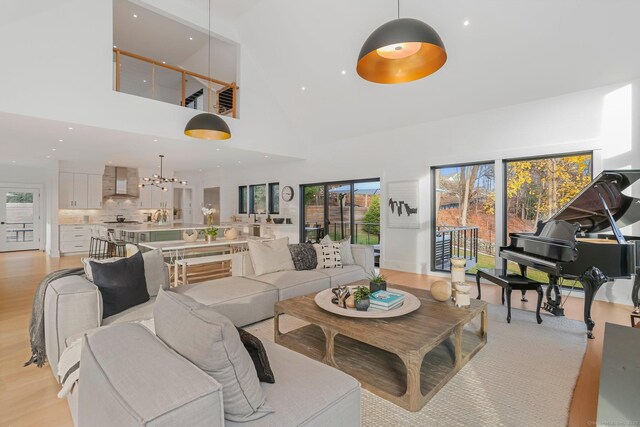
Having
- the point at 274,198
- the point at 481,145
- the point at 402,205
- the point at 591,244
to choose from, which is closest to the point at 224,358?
the point at 591,244

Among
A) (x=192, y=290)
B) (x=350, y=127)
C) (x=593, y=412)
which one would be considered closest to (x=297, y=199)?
(x=350, y=127)

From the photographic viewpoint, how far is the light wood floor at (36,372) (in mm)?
1967

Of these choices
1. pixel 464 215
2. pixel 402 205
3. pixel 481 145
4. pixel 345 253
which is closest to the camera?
pixel 345 253

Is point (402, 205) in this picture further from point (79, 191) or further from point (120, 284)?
point (79, 191)

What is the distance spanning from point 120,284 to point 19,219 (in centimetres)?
950

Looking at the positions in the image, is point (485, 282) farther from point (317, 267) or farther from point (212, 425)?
point (212, 425)

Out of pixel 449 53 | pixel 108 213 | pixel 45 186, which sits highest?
pixel 449 53

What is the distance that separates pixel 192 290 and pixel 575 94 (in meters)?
5.90

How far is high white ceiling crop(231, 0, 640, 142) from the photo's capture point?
3.88 metres

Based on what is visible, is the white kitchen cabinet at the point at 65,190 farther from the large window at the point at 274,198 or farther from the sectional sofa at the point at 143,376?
the sectional sofa at the point at 143,376

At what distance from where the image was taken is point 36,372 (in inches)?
96.9

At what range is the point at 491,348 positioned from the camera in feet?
9.49

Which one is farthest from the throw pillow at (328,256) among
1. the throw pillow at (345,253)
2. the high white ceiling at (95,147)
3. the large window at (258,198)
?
the large window at (258,198)

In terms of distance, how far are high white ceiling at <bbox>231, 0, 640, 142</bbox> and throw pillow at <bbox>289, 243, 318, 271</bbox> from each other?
3381 mm
